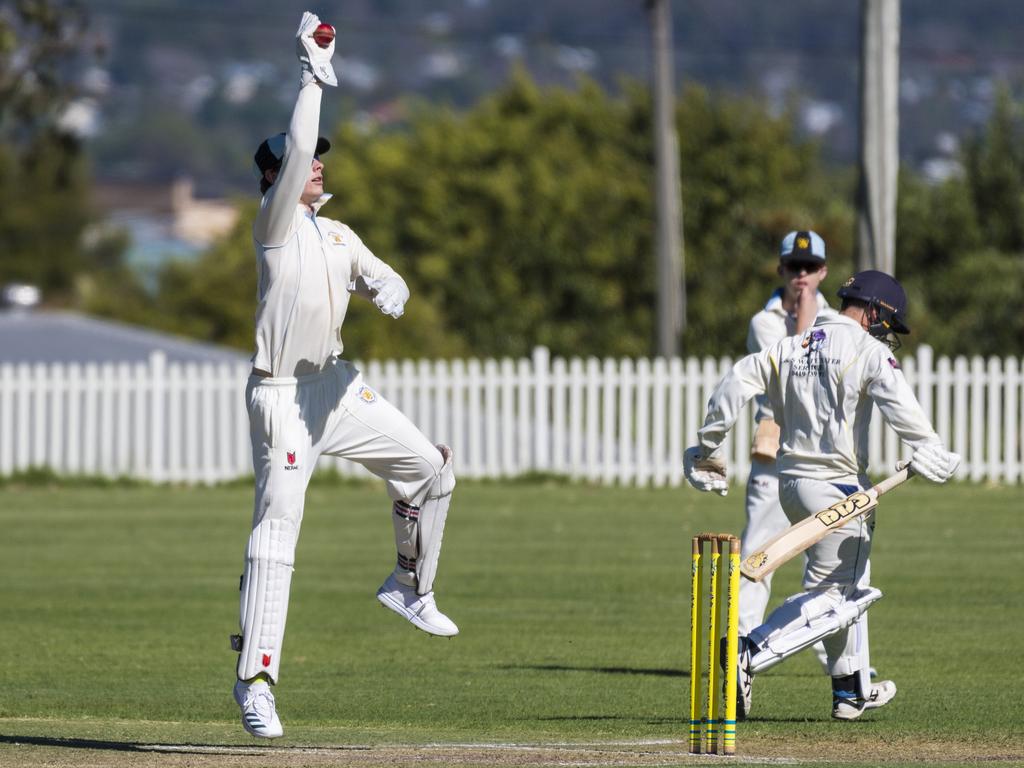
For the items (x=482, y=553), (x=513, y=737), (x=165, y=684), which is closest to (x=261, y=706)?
(x=513, y=737)

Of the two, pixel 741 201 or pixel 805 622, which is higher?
pixel 741 201

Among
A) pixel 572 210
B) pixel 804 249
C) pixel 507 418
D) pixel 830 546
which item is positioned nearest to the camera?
pixel 830 546

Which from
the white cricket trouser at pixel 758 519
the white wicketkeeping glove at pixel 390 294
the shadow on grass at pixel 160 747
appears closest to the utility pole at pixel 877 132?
the white cricket trouser at pixel 758 519

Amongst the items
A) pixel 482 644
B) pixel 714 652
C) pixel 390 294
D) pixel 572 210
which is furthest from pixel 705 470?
pixel 572 210

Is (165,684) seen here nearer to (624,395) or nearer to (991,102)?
(624,395)

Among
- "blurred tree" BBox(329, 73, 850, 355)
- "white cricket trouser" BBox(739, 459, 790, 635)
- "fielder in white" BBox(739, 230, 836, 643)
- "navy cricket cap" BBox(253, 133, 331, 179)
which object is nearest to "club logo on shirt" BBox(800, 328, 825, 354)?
"fielder in white" BBox(739, 230, 836, 643)

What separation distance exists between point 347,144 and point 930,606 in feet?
151

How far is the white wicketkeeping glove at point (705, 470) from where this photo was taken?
8484 millimetres

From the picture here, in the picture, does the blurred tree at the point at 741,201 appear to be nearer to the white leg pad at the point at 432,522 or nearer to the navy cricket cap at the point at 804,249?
the navy cricket cap at the point at 804,249

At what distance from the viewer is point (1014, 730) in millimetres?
8711

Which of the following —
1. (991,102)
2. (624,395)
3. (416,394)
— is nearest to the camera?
(624,395)

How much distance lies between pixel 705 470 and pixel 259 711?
2.11 metres

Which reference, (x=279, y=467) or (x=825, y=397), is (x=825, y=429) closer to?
(x=825, y=397)

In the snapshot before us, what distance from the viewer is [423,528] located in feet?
28.5
